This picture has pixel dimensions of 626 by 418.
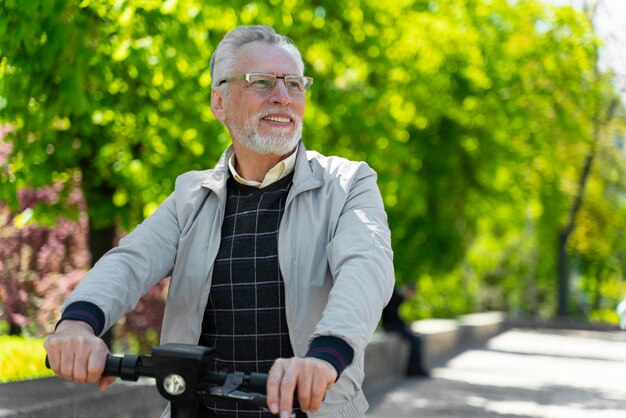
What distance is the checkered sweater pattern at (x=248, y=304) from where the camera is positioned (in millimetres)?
2816

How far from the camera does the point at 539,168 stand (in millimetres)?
27188

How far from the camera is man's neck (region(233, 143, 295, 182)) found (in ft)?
9.93

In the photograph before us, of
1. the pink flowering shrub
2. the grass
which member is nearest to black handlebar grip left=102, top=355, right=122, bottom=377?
the grass

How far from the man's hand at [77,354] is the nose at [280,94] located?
875mm

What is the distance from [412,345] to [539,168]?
1348 centimetres

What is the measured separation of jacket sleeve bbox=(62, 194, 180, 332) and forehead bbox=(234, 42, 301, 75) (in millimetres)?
445

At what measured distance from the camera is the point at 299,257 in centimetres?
276

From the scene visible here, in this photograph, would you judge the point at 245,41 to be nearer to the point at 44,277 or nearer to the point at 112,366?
the point at 112,366

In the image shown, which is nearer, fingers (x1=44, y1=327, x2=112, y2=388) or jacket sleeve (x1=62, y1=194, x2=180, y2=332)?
fingers (x1=44, y1=327, x2=112, y2=388)

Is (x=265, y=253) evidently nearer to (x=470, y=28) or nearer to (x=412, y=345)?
(x=412, y=345)

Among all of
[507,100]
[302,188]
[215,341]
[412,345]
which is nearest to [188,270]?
[215,341]

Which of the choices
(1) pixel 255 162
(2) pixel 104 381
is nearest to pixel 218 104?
(1) pixel 255 162

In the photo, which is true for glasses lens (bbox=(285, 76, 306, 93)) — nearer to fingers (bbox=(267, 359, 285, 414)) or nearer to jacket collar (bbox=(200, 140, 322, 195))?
jacket collar (bbox=(200, 140, 322, 195))

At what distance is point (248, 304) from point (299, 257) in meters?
0.20
